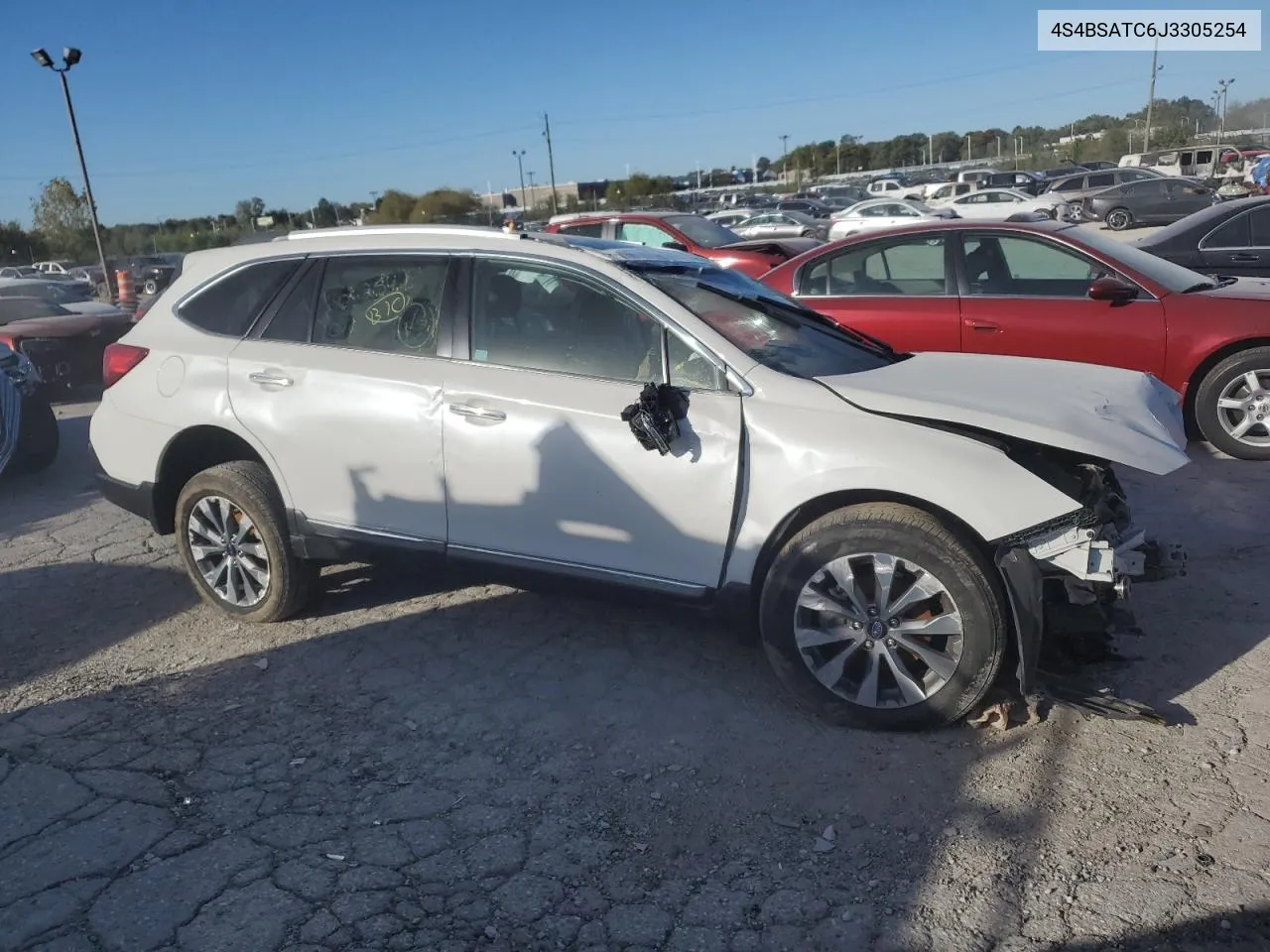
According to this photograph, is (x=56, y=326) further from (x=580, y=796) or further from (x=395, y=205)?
(x=395, y=205)

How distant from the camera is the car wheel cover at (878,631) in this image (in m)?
3.50

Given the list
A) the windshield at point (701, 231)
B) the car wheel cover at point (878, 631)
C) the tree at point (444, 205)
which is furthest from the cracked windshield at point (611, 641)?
the tree at point (444, 205)

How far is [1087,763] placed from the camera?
3.40 m

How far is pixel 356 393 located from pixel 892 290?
4.43 metres

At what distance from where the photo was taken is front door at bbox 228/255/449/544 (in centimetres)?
429

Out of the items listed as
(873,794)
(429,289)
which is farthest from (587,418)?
(873,794)

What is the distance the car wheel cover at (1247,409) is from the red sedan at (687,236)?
6.46 metres

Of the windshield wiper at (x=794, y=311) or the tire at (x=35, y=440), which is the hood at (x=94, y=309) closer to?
the tire at (x=35, y=440)

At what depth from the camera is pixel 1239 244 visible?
8367mm

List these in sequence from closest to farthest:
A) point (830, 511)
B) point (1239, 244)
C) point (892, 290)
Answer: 1. point (830, 511)
2. point (892, 290)
3. point (1239, 244)

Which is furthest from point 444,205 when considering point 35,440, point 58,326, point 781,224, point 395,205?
point 35,440

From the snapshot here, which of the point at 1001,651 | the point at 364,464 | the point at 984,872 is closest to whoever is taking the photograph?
the point at 984,872

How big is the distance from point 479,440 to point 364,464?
2.03 ft

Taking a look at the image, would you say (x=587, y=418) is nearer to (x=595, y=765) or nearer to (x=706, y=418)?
(x=706, y=418)
